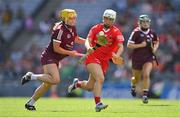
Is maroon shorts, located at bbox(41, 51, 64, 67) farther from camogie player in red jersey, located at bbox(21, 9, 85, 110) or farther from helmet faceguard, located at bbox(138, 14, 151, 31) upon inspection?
helmet faceguard, located at bbox(138, 14, 151, 31)

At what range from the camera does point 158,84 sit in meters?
31.6

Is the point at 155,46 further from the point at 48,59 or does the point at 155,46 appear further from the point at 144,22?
the point at 48,59

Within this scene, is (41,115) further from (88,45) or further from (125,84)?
(125,84)

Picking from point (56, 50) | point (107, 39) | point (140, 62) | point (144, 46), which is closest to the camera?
point (56, 50)

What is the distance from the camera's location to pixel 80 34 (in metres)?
36.3

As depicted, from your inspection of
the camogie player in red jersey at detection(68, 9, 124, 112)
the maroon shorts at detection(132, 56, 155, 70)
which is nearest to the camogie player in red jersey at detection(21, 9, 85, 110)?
the camogie player in red jersey at detection(68, 9, 124, 112)

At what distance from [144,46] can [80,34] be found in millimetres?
12930

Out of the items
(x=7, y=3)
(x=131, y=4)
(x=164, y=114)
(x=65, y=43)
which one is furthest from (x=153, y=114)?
(x=7, y=3)

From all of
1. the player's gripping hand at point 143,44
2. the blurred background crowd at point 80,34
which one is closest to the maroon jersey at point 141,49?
the player's gripping hand at point 143,44

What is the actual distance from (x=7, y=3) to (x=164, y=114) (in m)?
24.2

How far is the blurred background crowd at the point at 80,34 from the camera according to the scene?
1267 inches

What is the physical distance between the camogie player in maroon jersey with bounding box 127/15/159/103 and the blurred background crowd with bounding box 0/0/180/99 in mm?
7499

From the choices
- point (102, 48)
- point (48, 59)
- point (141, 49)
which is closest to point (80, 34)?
point (141, 49)

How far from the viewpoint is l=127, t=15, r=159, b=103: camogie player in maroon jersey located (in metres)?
23.5
